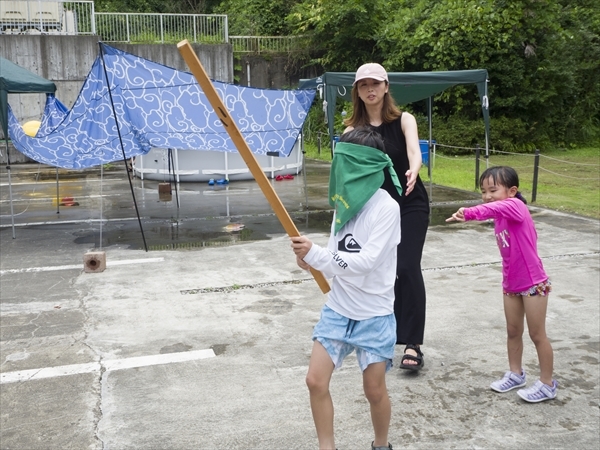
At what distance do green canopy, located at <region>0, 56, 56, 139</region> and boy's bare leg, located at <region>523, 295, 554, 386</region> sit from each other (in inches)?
289

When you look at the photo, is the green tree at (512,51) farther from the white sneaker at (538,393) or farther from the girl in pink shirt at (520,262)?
the white sneaker at (538,393)

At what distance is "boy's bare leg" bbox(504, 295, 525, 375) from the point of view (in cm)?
400

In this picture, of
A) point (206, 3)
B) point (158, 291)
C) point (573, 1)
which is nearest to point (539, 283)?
point (158, 291)

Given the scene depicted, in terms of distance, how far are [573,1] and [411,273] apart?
2733 centimetres

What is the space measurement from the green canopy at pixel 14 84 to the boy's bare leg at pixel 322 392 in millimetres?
7309

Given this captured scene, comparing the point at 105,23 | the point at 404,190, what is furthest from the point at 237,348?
the point at 105,23

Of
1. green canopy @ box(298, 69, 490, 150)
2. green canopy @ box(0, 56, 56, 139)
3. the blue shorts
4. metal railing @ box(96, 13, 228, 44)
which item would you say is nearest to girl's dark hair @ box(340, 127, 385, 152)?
the blue shorts

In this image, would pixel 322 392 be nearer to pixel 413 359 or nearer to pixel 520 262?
pixel 520 262

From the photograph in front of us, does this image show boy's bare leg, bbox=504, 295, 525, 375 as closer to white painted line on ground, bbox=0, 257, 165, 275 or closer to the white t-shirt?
the white t-shirt

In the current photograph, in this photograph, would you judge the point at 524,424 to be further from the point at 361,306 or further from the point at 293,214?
the point at 293,214

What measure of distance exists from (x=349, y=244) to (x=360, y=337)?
405 millimetres

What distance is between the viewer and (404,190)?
434 centimetres

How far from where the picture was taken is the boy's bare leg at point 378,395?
2.96 m

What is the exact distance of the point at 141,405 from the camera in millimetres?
4098
